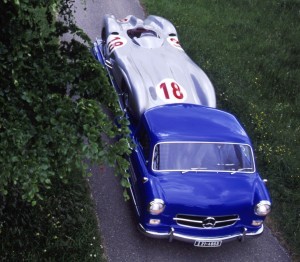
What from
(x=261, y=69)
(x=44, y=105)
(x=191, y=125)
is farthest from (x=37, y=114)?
(x=261, y=69)

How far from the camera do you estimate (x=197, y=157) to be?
5809 millimetres

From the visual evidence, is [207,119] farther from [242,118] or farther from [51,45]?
[51,45]

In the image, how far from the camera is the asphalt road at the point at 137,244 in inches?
228

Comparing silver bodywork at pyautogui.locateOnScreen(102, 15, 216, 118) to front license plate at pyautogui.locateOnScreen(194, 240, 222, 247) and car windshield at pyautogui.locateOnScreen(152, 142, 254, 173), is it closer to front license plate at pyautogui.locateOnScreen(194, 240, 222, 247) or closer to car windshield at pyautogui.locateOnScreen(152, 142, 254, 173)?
car windshield at pyautogui.locateOnScreen(152, 142, 254, 173)

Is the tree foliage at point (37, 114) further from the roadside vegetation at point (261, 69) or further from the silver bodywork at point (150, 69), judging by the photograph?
the roadside vegetation at point (261, 69)

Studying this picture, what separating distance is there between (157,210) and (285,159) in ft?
10.7

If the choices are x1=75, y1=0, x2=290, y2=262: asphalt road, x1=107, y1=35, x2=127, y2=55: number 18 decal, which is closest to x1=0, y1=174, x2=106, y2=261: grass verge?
x1=75, y1=0, x2=290, y2=262: asphalt road

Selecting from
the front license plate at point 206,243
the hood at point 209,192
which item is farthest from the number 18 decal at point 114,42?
the front license plate at point 206,243

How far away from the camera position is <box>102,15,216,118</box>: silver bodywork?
6910 mm

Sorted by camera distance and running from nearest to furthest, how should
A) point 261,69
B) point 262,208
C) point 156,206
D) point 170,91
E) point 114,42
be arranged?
point 156,206 < point 262,208 < point 170,91 < point 114,42 < point 261,69

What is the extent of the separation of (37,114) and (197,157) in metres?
2.75

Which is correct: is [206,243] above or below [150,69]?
below

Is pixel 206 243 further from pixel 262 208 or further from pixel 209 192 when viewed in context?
pixel 262 208

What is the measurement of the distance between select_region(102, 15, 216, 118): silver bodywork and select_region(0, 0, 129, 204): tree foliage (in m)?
2.92
